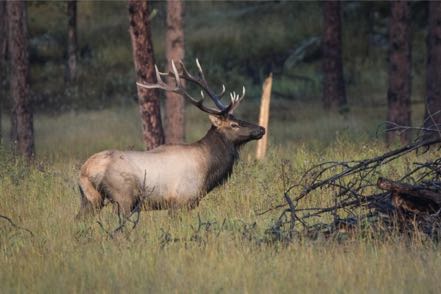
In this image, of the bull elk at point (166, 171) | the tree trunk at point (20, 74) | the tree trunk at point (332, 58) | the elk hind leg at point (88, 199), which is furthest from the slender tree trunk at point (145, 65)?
the tree trunk at point (332, 58)

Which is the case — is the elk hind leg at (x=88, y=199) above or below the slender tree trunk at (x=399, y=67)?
below

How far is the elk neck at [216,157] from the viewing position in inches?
456

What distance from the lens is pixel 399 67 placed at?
72.1 ft

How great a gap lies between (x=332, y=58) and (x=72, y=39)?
10.2m

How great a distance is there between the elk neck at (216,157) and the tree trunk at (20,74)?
817 centimetres

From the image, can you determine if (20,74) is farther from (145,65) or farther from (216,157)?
(216,157)

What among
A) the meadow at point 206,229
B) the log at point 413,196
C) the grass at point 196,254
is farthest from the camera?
the log at point 413,196

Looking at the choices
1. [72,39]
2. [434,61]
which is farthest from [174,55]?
[72,39]

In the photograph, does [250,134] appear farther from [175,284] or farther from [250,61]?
[250,61]

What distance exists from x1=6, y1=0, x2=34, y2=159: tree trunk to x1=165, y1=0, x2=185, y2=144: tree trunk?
3.01 m

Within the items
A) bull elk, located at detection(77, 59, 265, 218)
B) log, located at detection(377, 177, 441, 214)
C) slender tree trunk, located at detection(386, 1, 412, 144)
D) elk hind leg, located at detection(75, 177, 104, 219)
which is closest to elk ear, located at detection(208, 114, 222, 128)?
bull elk, located at detection(77, 59, 265, 218)

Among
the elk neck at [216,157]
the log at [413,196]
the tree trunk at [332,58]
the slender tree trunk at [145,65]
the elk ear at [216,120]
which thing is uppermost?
the tree trunk at [332,58]

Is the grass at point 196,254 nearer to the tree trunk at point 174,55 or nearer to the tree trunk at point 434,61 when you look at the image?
the tree trunk at point 174,55

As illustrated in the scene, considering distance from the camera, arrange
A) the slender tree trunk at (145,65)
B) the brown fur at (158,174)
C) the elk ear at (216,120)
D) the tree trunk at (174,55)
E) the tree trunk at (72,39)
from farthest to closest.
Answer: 1. the tree trunk at (72,39)
2. the tree trunk at (174,55)
3. the slender tree trunk at (145,65)
4. the elk ear at (216,120)
5. the brown fur at (158,174)
